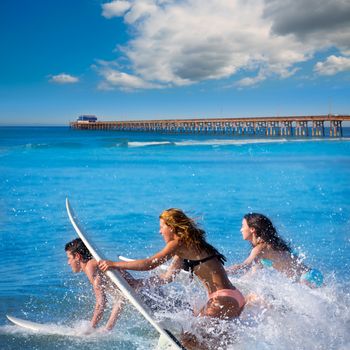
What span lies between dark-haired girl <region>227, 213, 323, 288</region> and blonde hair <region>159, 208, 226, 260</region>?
1169 millimetres

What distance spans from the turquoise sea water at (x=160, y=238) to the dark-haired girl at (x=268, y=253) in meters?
0.23

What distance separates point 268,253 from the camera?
488 centimetres

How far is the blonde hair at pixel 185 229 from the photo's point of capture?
3.70 metres

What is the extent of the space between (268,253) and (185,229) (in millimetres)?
1588

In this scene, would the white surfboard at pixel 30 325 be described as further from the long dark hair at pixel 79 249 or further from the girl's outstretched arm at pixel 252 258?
the girl's outstretched arm at pixel 252 258

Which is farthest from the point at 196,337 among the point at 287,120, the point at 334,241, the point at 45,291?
the point at 287,120

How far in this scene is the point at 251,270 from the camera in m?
5.14

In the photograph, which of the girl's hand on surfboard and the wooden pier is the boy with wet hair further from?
the wooden pier

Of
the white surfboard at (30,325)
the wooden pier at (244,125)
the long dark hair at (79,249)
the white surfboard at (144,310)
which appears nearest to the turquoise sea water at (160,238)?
the white surfboard at (30,325)

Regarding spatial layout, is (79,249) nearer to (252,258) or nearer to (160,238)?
(252,258)

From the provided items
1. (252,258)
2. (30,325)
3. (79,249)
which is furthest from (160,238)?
(79,249)

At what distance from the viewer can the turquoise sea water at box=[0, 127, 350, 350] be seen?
4.74 meters

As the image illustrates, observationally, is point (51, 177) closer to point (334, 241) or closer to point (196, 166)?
point (196, 166)

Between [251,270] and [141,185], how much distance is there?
529 inches
